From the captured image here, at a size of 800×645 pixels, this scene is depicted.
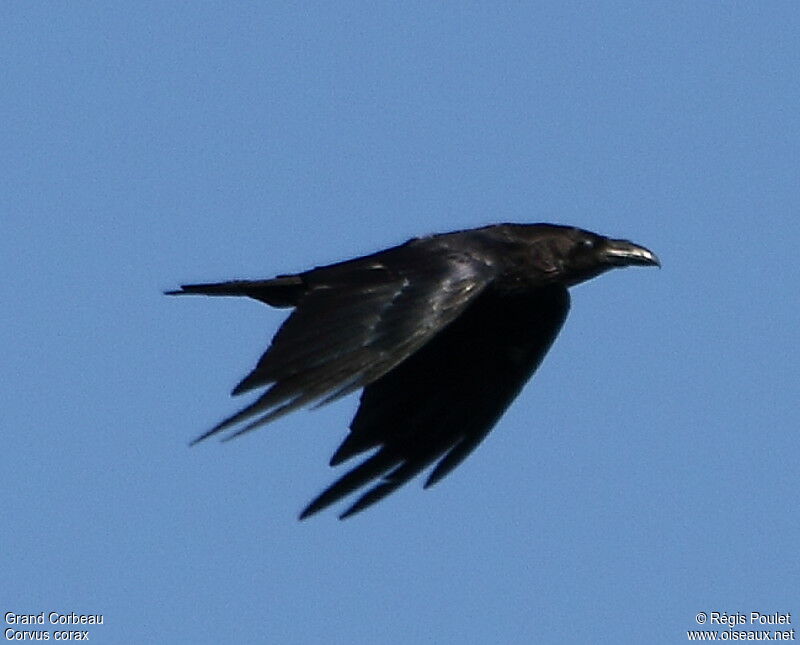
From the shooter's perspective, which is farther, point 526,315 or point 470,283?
point 526,315

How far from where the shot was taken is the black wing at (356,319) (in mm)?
12641

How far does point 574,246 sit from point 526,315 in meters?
0.66

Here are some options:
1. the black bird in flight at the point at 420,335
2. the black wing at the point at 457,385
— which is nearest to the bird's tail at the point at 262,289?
the black bird in flight at the point at 420,335

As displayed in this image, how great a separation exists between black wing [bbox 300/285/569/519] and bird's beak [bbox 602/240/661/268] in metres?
0.47

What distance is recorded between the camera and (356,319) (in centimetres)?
1327

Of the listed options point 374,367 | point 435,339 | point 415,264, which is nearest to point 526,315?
point 435,339

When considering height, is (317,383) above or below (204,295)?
below

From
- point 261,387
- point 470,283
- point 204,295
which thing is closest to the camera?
point 261,387

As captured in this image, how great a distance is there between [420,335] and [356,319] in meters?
0.39

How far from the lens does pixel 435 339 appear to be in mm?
15234

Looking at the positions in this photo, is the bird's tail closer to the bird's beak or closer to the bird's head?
the bird's head

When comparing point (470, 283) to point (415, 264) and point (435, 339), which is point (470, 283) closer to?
point (415, 264)

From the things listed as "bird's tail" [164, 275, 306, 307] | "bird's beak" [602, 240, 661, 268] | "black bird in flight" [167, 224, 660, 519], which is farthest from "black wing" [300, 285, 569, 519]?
"bird's tail" [164, 275, 306, 307]

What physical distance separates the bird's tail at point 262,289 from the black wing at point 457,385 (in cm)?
96
